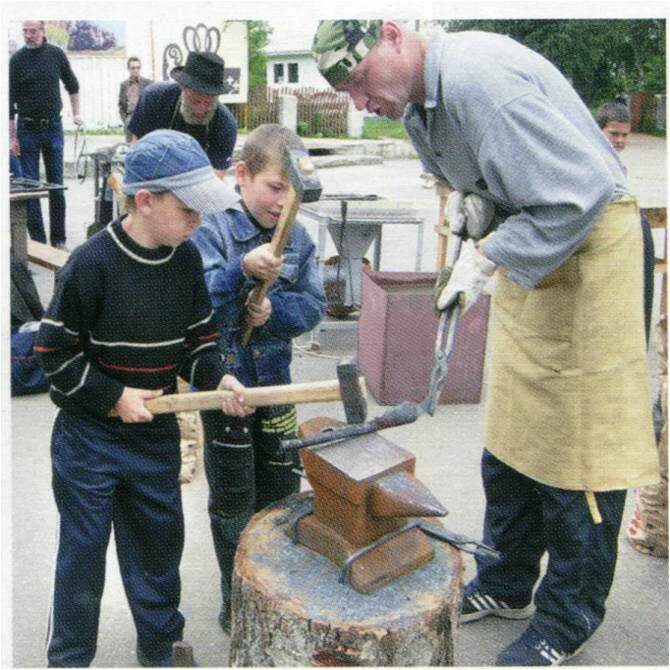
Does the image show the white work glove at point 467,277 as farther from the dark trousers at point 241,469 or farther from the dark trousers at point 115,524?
the dark trousers at point 115,524

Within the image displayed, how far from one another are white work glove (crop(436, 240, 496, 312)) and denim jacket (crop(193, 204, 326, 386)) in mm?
474

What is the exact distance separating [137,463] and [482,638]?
1.36m

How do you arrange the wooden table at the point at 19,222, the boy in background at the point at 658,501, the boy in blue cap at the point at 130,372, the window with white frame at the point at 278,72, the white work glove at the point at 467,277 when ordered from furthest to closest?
1. the window with white frame at the point at 278,72
2. the wooden table at the point at 19,222
3. the boy in background at the point at 658,501
4. the white work glove at the point at 467,277
5. the boy in blue cap at the point at 130,372

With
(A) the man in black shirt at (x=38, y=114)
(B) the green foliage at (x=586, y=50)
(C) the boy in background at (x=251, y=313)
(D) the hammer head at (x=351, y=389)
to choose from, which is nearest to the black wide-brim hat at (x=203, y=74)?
(C) the boy in background at (x=251, y=313)

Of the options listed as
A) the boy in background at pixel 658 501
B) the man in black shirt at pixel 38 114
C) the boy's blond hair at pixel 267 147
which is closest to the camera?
the boy's blond hair at pixel 267 147

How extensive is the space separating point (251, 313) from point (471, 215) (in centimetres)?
67

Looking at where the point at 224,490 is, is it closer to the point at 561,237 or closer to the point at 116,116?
the point at 561,237

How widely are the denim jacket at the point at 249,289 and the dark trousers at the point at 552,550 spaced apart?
764 millimetres

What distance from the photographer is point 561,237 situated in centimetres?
196

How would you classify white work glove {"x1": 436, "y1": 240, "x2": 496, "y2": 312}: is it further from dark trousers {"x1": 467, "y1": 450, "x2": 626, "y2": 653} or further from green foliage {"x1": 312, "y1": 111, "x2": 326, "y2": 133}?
green foliage {"x1": 312, "y1": 111, "x2": 326, "y2": 133}

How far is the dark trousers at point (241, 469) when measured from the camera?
2412 millimetres

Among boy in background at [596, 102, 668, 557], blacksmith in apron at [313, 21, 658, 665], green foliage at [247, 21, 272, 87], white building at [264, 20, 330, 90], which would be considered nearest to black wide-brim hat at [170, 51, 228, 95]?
blacksmith in apron at [313, 21, 658, 665]

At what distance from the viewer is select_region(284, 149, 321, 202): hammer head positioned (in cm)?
203

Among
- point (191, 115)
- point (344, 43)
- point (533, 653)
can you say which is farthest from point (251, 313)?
point (191, 115)
